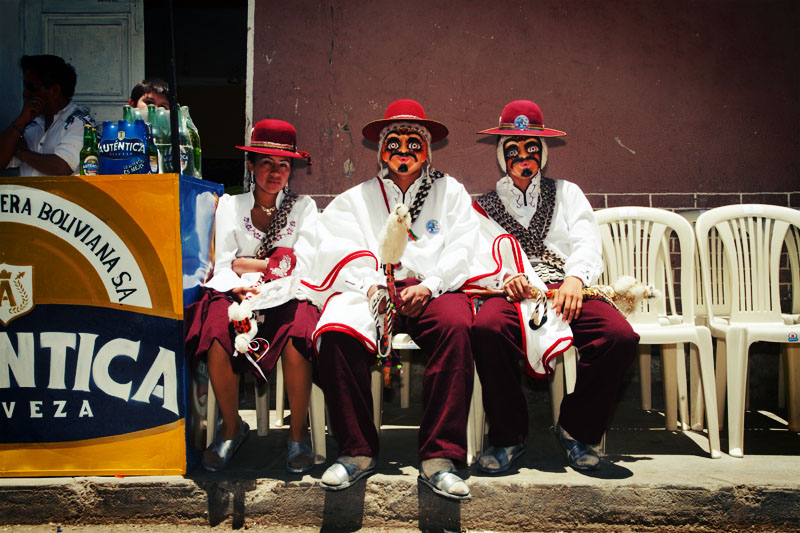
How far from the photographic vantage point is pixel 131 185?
2918mm

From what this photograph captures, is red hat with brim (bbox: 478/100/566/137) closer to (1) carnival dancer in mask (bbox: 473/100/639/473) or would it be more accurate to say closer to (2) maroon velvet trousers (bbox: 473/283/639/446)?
(1) carnival dancer in mask (bbox: 473/100/639/473)

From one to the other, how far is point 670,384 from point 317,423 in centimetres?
224

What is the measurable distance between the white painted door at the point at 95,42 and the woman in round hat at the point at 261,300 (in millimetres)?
2016

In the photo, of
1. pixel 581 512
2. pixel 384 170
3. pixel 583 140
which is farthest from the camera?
pixel 583 140

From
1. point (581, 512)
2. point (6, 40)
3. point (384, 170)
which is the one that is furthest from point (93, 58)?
point (581, 512)

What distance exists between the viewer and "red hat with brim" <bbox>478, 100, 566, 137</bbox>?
3514 mm

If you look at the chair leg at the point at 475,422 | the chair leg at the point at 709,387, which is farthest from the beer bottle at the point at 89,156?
the chair leg at the point at 709,387

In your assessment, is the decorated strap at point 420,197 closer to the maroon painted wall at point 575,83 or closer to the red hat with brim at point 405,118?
the red hat with brim at point 405,118

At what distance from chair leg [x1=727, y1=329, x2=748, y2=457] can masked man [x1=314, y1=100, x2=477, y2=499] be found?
57.5 inches

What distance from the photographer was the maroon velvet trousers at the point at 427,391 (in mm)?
2762

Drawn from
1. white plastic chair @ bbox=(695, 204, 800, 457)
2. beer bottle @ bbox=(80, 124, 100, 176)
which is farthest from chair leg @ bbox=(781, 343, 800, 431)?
beer bottle @ bbox=(80, 124, 100, 176)

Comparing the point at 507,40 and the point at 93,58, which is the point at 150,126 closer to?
the point at 93,58

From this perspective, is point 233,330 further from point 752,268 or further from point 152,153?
point 752,268

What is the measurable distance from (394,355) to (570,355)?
2.92 feet
